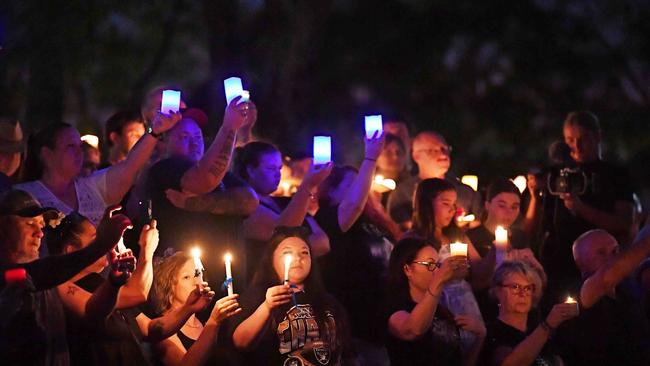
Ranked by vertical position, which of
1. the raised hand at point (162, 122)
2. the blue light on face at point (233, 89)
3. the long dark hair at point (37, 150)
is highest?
the blue light on face at point (233, 89)

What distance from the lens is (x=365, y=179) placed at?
7.72 metres

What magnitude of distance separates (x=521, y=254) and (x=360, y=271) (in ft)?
3.85

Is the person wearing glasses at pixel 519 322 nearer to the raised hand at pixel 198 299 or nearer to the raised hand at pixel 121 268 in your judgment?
the raised hand at pixel 198 299

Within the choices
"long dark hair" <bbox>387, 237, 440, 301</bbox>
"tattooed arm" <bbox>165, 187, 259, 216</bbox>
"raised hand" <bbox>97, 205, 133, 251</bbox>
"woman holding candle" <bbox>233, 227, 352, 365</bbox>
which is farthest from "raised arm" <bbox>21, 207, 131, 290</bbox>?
"long dark hair" <bbox>387, 237, 440, 301</bbox>

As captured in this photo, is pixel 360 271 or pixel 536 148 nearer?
pixel 360 271

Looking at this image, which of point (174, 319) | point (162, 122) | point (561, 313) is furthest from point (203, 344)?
point (561, 313)

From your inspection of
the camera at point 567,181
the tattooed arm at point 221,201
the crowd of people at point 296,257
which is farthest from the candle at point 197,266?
the camera at point 567,181

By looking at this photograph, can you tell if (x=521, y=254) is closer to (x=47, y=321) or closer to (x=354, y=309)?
(x=354, y=309)

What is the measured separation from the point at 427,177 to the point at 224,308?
2.82m

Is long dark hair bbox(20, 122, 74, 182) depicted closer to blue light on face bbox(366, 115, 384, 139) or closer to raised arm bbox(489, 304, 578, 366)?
blue light on face bbox(366, 115, 384, 139)

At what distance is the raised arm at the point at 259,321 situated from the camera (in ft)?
20.5

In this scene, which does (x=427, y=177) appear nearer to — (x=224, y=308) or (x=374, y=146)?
(x=374, y=146)

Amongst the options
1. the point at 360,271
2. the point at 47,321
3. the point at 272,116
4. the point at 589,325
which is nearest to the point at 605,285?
the point at 589,325

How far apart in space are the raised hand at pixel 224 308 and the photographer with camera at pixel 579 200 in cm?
281
